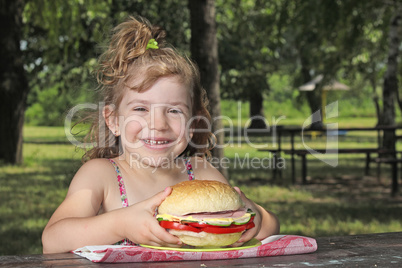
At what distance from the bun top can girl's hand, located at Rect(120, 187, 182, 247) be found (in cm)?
3

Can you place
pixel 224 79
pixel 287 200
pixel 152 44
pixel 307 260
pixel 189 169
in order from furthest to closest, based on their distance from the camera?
pixel 224 79 → pixel 287 200 → pixel 189 169 → pixel 152 44 → pixel 307 260

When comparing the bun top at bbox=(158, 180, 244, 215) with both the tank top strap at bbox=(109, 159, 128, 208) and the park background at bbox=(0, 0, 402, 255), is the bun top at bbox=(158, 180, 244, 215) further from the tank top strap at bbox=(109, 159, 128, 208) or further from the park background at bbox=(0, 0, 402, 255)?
the park background at bbox=(0, 0, 402, 255)

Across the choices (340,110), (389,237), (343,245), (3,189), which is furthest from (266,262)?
(340,110)

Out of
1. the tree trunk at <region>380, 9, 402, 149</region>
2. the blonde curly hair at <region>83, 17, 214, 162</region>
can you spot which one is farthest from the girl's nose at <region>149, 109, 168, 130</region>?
the tree trunk at <region>380, 9, 402, 149</region>

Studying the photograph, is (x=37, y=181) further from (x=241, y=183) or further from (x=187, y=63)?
(x=187, y=63)

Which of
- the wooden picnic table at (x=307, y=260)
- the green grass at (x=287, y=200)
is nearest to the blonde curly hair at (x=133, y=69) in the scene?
the green grass at (x=287, y=200)

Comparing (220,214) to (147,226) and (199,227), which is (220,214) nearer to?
(199,227)

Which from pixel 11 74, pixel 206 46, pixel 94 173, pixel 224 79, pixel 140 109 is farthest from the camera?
pixel 224 79

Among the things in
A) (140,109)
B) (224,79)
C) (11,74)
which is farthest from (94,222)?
(224,79)

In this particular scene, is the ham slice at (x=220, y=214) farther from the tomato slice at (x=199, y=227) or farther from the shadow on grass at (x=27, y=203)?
the shadow on grass at (x=27, y=203)

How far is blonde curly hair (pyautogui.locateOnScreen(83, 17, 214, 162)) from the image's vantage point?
2.36 meters

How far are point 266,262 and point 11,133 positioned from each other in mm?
11667

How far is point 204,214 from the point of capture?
5.56ft

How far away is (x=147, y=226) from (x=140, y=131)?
75 cm
